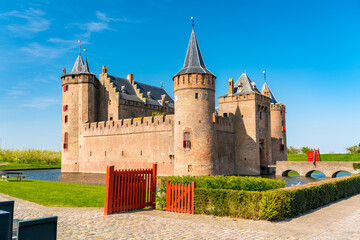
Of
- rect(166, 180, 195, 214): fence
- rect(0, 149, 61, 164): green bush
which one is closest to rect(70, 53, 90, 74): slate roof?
rect(0, 149, 61, 164): green bush

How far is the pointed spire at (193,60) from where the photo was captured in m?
28.7

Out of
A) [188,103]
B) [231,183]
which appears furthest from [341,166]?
[231,183]

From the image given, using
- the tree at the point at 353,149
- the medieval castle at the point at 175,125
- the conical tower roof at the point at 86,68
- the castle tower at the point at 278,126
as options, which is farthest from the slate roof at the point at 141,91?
the tree at the point at 353,149

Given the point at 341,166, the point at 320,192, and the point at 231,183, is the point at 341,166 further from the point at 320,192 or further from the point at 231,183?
the point at 231,183

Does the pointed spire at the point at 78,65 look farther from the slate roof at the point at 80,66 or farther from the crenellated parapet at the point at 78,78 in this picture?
the crenellated parapet at the point at 78,78

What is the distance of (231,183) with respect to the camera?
10.4 meters

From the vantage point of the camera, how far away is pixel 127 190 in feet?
32.8

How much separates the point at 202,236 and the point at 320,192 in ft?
20.0

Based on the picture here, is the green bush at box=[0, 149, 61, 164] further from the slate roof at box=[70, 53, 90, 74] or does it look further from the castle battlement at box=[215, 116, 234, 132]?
the castle battlement at box=[215, 116, 234, 132]

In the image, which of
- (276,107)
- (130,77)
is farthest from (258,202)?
(130,77)

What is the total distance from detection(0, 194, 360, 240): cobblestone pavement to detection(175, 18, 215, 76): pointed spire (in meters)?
20.1

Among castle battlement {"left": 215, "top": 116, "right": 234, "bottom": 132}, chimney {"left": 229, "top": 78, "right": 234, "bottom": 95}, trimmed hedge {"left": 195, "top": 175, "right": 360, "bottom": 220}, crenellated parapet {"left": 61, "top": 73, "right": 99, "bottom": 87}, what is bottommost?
trimmed hedge {"left": 195, "top": 175, "right": 360, "bottom": 220}

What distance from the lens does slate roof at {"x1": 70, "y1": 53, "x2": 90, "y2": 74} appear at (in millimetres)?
39906

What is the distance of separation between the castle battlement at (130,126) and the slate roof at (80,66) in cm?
692
